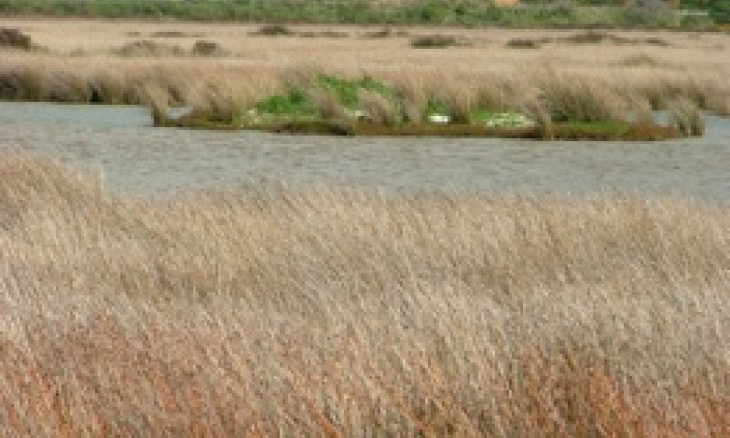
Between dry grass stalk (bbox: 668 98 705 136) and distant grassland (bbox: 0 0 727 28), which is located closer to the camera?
dry grass stalk (bbox: 668 98 705 136)

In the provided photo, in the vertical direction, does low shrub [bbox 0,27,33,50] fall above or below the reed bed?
below

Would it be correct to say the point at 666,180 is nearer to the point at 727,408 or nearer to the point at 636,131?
the point at 636,131

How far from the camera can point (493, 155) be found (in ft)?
86.8

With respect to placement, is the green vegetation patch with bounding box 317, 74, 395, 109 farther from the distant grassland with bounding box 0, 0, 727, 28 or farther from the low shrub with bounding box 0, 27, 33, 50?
the distant grassland with bounding box 0, 0, 727, 28

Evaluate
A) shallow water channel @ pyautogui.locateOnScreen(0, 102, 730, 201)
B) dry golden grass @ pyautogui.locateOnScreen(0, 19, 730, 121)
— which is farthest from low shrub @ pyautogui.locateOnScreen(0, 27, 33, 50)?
shallow water channel @ pyautogui.locateOnScreen(0, 102, 730, 201)

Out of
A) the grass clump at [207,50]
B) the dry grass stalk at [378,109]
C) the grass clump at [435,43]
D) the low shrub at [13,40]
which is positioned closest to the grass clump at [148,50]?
the grass clump at [207,50]

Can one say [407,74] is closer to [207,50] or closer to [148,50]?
[148,50]

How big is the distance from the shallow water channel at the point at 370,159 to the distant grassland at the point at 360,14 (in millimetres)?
60390

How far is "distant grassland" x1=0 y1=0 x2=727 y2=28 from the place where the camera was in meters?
91.9

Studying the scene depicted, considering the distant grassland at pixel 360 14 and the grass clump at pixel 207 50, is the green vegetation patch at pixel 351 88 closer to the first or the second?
the grass clump at pixel 207 50

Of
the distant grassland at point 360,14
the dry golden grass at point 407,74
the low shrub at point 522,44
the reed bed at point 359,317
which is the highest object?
the reed bed at point 359,317

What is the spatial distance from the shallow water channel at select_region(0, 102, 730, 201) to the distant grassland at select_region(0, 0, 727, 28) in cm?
6039

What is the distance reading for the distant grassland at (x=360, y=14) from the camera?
91.9 meters

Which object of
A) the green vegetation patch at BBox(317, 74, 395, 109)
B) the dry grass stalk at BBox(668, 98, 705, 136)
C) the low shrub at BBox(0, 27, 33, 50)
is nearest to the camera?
the dry grass stalk at BBox(668, 98, 705, 136)
